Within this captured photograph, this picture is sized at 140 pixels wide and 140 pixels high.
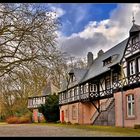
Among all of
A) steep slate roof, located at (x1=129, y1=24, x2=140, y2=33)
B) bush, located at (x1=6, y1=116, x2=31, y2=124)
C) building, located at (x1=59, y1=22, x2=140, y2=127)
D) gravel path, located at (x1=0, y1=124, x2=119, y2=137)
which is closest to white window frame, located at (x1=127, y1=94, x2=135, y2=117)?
building, located at (x1=59, y1=22, x2=140, y2=127)

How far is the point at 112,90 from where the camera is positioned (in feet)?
95.5

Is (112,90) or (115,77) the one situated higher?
(115,77)

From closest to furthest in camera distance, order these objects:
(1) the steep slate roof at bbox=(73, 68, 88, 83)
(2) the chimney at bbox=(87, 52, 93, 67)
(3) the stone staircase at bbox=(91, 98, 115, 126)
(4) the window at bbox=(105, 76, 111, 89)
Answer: (3) the stone staircase at bbox=(91, 98, 115, 126), (4) the window at bbox=(105, 76, 111, 89), (1) the steep slate roof at bbox=(73, 68, 88, 83), (2) the chimney at bbox=(87, 52, 93, 67)

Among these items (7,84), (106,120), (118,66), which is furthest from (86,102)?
(7,84)

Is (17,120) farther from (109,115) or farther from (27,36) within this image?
(27,36)

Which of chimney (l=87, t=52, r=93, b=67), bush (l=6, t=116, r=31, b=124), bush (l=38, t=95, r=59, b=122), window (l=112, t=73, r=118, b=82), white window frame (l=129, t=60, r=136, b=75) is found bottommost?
bush (l=6, t=116, r=31, b=124)

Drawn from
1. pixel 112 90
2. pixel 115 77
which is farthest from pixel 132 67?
pixel 112 90

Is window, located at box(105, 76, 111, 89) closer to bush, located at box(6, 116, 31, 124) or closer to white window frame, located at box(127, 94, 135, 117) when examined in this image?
white window frame, located at box(127, 94, 135, 117)

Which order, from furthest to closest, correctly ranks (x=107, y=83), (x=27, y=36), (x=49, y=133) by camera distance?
(x=107, y=83)
(x=49, y=133)
(x=27, y=36)

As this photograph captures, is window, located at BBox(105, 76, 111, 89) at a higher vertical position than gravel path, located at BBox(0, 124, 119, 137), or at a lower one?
higher

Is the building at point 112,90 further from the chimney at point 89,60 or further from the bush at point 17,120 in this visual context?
the bush at point 17,120

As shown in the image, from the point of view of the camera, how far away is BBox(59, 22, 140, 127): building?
24.5 m

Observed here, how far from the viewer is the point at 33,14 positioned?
1417cm

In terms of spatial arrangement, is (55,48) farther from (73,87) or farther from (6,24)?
(73,87)
